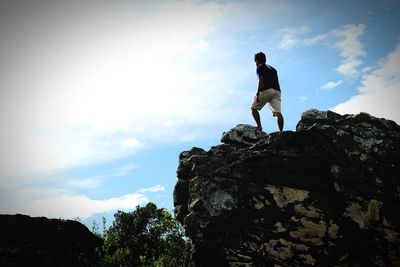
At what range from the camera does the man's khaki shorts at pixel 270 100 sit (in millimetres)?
15688

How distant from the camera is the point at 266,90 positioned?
1566cm

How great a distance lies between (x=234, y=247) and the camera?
499 inches

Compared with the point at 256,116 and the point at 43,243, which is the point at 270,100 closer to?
the point at 256,116

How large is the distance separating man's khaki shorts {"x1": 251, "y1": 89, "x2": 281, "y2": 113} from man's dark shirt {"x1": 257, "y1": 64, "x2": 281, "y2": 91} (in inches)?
8.7

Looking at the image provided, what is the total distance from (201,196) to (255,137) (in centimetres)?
418

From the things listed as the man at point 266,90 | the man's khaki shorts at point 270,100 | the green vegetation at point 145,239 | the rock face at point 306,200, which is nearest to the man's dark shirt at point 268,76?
the man at point 266,90

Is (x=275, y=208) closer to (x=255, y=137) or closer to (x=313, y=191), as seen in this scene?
(x=313, y=191)

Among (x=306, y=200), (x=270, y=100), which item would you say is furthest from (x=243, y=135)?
(x=306, y=200)

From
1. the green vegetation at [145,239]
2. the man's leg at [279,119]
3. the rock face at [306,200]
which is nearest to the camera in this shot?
the rock face at [306,200]

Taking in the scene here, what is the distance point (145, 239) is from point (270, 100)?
13.6 meters

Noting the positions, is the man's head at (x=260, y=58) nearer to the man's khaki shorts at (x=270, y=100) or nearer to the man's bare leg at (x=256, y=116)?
the man's khaki shorts at (x=270, y=100)

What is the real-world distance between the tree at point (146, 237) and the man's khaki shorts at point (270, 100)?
9527 millimetres

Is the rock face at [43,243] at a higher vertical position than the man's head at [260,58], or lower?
lower

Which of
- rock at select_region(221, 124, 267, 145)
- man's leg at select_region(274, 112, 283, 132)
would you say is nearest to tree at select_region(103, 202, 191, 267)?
rock at select_region(221, 124, 267, 145)
